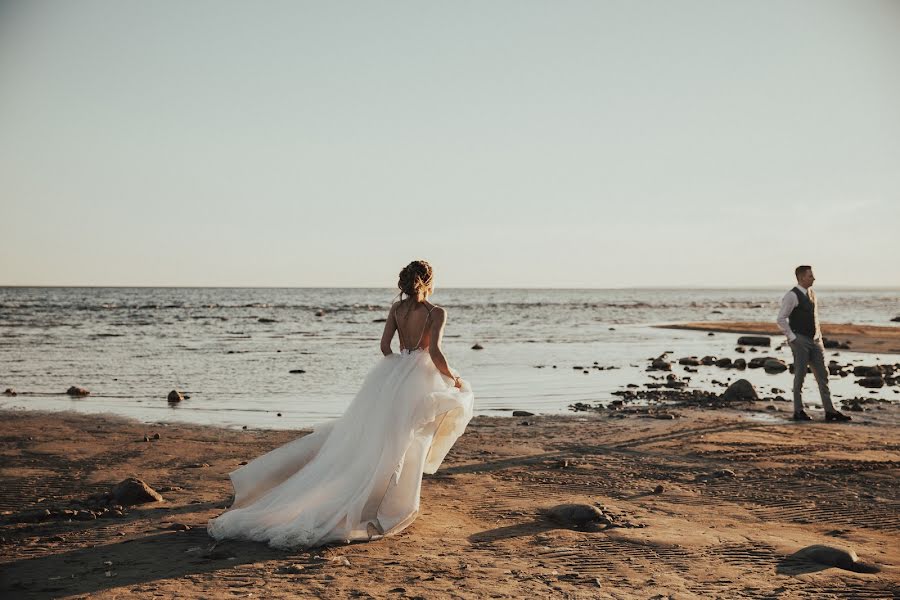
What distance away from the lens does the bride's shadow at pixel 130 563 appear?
5113 millimetres

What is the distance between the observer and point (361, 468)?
6484 mm

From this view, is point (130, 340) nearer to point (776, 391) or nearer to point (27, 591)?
point (776, 391)

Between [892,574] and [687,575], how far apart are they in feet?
5.20

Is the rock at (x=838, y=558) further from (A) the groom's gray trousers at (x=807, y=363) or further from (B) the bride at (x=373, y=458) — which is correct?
(A) the groom's gray trousers at (x=807, y=363)

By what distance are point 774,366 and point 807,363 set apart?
31.9 feet

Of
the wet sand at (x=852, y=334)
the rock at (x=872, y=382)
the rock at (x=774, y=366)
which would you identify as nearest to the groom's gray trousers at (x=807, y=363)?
the rock at (x=872, y=382)

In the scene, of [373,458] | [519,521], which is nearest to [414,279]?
[373,458]

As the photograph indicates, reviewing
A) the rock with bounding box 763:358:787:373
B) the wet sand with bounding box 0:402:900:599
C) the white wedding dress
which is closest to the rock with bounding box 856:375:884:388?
the rock with bounding box 763:358:787:373

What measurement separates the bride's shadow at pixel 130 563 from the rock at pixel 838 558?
3.88 meters

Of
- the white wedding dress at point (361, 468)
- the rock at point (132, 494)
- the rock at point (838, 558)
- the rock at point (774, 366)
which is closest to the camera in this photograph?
the rock at point (838, 558)

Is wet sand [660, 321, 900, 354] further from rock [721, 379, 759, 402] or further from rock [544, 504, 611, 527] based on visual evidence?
rock [544, 504, 611, 527]

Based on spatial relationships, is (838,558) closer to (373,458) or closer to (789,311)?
(373,458)

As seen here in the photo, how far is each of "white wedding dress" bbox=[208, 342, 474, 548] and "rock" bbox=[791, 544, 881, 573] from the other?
3.12 m

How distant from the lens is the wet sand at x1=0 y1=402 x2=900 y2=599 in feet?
17.2
